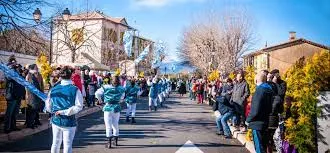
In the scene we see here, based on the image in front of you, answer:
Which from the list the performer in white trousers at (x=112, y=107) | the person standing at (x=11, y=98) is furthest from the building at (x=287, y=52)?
the performer in white trousers at (x=112, y=107)

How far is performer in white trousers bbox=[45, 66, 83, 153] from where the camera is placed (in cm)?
735

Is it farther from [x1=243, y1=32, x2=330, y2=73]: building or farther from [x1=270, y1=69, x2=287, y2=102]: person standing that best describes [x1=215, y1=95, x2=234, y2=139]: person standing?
[x1=243, y1=32, x2=330, y2=73]: building

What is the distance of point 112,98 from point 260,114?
162 inches

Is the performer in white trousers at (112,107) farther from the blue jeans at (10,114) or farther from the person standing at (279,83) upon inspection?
the person standing at (279,83)


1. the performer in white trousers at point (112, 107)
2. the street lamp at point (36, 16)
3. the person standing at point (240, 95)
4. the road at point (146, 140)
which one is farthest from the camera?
the street lamp at point (36, 16)

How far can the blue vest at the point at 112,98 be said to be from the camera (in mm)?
10878

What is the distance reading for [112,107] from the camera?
35.7 feet

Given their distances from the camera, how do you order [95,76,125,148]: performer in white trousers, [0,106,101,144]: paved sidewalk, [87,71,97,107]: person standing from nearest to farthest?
[95,76,125,148]: performer in white trousers → [0,106,101,144]: paved sidewalk → [87,71,97,107]: person standing

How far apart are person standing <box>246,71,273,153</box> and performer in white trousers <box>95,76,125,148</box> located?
3.84 meters

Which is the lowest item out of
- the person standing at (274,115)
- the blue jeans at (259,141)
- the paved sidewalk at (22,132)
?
the paved sidewalk at (22,132)

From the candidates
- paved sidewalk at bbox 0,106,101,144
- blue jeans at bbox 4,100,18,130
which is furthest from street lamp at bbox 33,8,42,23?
paved sidewalk at bbox 0,106,101,144

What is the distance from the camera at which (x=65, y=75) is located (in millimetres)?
7461

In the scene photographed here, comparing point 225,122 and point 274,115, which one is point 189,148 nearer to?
point 225,122

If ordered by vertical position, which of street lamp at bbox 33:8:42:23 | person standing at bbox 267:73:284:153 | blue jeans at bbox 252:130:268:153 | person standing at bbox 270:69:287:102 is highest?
street lamp at bbox 33:8:42:23
